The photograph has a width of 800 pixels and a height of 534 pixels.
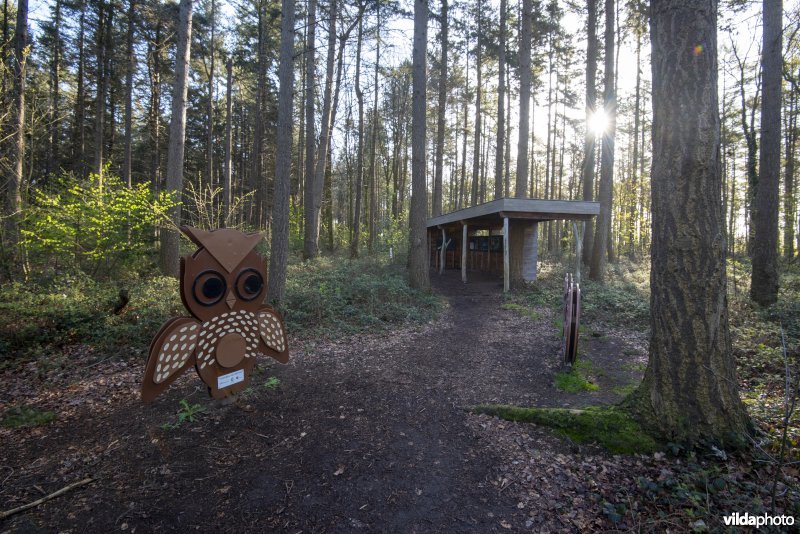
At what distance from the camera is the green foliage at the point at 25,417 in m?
3.69

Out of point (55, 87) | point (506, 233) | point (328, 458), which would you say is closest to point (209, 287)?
point (328, 458)

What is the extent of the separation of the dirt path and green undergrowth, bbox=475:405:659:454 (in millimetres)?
206

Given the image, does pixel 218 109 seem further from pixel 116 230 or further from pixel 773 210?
pixel 773 210

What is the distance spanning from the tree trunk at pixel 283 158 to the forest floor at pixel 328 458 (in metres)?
2.82

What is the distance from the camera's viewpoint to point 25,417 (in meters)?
3.78

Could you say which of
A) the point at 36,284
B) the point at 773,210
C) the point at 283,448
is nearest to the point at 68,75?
the point at 36,284

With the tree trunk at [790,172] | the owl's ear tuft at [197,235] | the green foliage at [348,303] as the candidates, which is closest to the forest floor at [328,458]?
the owl's ear tuft at [197,235]

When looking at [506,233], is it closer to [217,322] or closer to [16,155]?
[217,322]

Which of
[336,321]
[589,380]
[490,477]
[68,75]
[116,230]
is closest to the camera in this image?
[490,477]

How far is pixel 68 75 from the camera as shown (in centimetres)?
1569

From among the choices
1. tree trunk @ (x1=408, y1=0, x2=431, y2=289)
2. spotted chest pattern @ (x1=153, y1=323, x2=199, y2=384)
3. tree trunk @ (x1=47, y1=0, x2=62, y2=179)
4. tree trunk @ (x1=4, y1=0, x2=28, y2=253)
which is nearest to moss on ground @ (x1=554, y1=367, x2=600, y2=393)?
spotted chest pattern @ (x1=153, y1=323, x2=199, y2=384)

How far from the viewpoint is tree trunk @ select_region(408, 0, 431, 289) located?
385 inches

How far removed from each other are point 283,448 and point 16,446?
2.55 metres

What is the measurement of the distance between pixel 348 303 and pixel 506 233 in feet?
19.8
